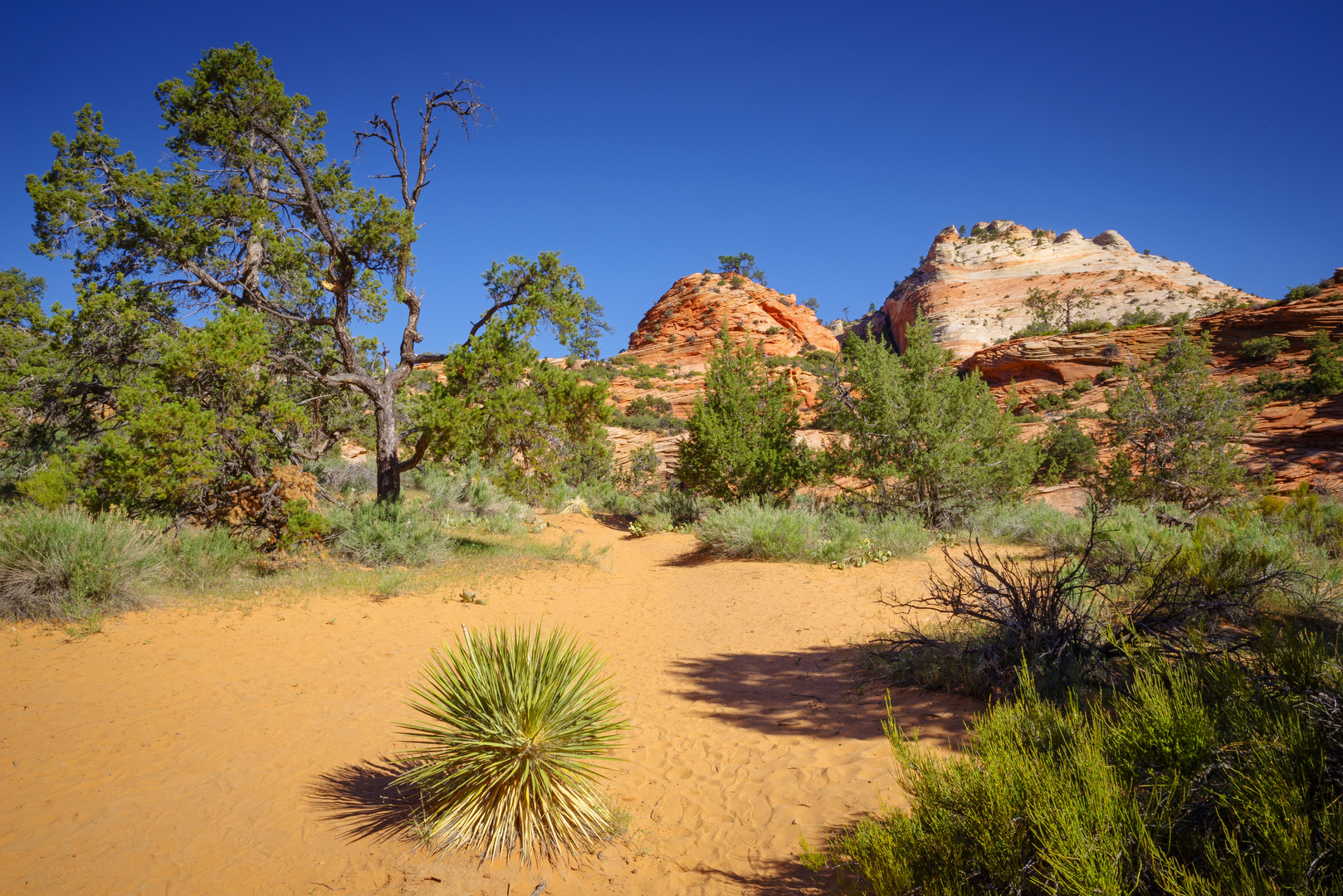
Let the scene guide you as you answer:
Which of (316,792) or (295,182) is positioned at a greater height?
(295,182)

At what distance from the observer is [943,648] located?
16.3 feet

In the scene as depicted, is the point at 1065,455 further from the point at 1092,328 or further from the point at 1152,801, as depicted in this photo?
the point at 1152,801

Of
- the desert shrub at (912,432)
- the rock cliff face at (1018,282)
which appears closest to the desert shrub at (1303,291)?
the rock cliff face at (1018,282)

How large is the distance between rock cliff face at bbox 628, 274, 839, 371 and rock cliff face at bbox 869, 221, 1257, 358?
8.12 metres

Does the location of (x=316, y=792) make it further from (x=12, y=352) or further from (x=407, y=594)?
(x=12, y=352)

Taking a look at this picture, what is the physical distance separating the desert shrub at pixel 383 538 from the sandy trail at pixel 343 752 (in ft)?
6.35

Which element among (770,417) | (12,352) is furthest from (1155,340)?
(12,352)

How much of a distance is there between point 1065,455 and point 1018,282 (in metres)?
43.3

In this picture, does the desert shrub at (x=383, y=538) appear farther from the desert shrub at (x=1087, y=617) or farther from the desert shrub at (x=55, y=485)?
the desert shrub at (x=1087, y=617)

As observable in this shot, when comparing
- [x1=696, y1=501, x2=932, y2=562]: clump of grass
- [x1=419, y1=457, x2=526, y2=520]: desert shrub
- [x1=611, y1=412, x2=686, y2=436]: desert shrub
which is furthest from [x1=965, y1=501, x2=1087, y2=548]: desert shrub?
[x1=611, y1=412, x2=686, y2=436]: desert shrub

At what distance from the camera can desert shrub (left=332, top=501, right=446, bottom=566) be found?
31.4ft

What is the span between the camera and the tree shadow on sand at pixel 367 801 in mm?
3184

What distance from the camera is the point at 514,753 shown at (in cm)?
292

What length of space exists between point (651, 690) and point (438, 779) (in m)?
2.57
